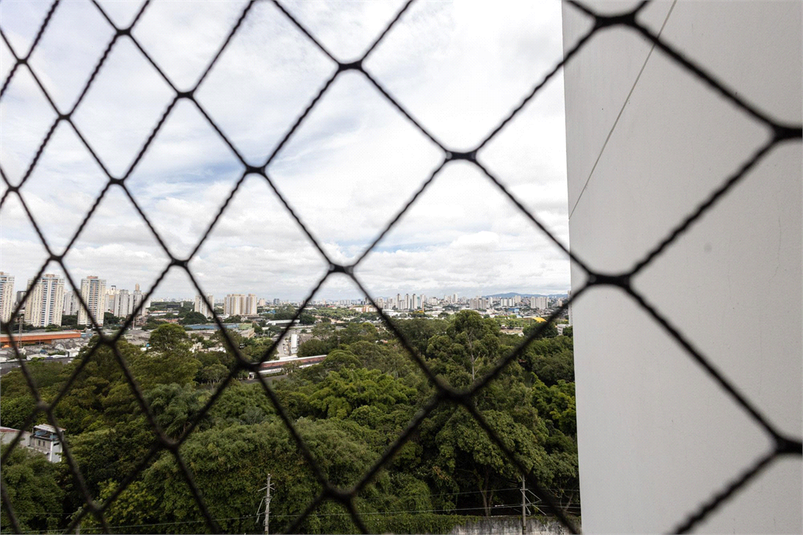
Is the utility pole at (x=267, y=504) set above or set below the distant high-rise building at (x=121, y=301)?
below

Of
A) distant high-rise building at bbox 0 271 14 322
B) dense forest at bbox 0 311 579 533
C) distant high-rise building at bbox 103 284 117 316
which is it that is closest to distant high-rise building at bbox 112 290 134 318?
distant high-rise building at bbox 103 284 117 316

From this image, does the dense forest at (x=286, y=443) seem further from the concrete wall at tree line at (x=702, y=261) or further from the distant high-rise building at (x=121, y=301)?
the concrete wall at tree line at (x=702, y=261)

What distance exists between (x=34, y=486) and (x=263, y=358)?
749 centimetres

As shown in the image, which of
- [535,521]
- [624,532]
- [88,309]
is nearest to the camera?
[88,309]

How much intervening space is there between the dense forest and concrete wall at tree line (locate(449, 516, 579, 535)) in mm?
158

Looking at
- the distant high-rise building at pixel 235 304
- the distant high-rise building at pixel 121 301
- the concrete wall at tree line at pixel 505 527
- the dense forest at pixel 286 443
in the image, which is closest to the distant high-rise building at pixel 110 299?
the distant high-rise building at pixel 121 301

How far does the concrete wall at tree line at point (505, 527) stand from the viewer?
21.4 ft

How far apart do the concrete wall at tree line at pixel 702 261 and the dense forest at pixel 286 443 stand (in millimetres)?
4629

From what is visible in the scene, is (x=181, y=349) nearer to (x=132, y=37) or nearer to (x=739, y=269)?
(x=132, y=37)

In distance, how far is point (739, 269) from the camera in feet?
1.15

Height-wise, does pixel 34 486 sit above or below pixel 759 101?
below

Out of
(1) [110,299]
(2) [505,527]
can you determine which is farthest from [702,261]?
(2) [505,527]

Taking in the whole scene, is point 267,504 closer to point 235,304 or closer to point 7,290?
point 235,304

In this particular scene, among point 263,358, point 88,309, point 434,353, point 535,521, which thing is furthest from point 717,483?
point 535,521
